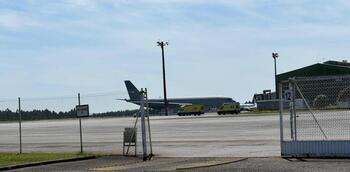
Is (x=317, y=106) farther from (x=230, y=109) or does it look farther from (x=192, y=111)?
(x=192, y=111)

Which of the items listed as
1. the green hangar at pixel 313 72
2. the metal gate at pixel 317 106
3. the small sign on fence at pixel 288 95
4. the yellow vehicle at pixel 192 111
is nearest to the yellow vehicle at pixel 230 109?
the yellow vehicle at pixel 192 111

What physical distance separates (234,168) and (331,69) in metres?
99.3

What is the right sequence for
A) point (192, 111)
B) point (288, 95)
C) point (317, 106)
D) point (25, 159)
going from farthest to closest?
point (192, 111)
point (25, 159)
point (288, 95)
point (317, 106)

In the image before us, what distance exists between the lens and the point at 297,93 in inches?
762

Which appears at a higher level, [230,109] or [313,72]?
[313,72]

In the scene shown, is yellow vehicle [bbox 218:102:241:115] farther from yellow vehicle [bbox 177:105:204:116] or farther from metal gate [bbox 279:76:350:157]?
metal gate [bbox 279:76:350:157]

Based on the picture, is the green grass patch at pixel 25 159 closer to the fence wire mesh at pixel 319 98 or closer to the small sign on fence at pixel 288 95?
the small sign on fence at pixel 288 95

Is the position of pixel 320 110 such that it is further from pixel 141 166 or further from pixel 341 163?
pixel 141 166

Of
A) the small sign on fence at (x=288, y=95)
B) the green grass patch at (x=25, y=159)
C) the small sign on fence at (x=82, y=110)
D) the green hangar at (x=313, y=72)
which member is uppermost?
the green hangar at (x=313, y=72)

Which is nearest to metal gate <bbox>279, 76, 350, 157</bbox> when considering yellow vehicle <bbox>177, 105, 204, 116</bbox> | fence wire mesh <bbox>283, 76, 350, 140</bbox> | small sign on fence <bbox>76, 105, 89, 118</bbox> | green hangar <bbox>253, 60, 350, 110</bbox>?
fence wire mesh <bbox>283, 76, 350, 140</bbox>

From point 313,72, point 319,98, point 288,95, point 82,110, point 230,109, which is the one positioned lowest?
point 230,109

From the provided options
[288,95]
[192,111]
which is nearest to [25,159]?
[288,95]

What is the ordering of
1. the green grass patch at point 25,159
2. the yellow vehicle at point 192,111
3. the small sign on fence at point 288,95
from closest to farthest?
the small sign on fence at point 288,95
the green grass patch at point 25,159
the yellow vehicle at point 192,111

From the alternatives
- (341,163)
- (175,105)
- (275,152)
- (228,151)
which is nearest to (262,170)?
(341,163)
